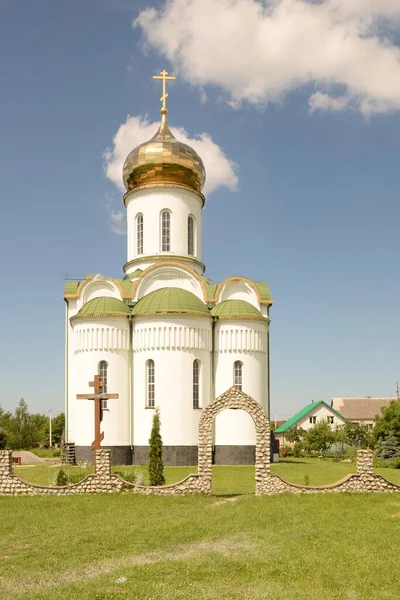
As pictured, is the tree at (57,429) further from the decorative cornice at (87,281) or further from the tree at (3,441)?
the decorative cornice at (87,281)

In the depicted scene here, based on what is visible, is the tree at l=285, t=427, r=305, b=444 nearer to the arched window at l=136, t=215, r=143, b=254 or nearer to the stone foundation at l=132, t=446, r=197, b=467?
the arched window at l=136, t=215, r=143, b=254

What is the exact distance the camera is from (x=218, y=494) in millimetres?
16031

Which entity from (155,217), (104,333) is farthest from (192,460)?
(155,217)

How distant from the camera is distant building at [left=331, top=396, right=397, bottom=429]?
59.0m

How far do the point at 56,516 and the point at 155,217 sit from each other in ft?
61.6

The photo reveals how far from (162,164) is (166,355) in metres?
Result: 9.29

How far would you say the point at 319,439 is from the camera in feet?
137

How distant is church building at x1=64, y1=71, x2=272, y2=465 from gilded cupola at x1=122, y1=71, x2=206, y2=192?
139 inches

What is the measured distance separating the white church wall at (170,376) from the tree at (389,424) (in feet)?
36.6

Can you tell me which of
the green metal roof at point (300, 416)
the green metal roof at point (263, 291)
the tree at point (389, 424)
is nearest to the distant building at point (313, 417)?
the green metal roof at point (300, 416)

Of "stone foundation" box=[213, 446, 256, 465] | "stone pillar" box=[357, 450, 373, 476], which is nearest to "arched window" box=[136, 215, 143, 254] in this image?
"stone foundation" box=[213, 446, 256, 465]

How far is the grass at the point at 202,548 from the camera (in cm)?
770

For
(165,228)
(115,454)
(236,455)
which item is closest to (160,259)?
(165,228)

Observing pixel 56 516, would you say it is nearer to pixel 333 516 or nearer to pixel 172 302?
pixel 333 516
